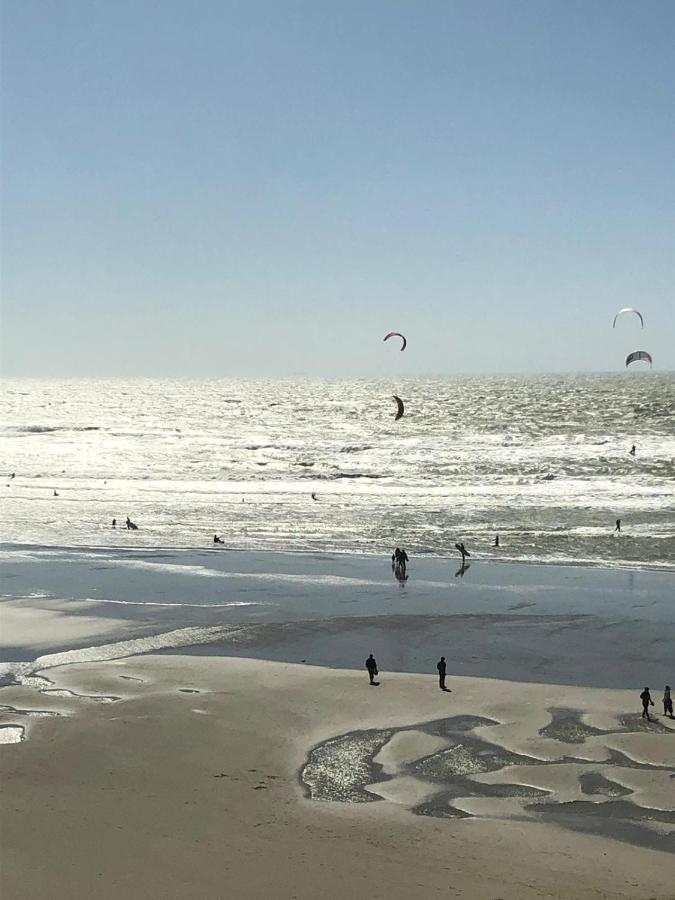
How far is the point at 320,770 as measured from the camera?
12359mm

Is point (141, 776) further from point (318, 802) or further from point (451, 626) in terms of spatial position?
point (451, 626)

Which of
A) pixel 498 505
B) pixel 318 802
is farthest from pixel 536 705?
pixel 498 505

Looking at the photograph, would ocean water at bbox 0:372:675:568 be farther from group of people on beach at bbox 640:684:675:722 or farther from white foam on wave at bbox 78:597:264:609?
group of people on beach at bbox 640:684:675:722

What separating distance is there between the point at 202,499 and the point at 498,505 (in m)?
14.2

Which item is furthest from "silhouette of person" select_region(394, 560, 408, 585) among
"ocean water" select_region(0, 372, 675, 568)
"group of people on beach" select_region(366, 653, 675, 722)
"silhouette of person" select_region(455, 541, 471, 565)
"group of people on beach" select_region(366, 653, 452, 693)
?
"group of people on beach" select_region(366, 653, 675, 722)

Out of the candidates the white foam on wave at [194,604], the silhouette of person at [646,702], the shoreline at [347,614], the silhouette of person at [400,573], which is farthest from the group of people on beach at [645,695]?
the silhouette of person at [400,573]

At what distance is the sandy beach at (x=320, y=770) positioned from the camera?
954cm

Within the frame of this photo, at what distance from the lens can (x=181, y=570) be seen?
27281mm

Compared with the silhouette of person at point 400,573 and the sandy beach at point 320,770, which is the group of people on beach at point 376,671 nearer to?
the sandy beach at point 320,770

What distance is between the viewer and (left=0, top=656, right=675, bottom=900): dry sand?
368 inches

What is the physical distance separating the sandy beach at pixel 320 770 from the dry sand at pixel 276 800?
0.10ft

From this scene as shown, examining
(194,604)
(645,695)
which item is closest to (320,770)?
(645,695)

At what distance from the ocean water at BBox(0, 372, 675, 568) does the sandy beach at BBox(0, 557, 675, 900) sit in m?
12.2

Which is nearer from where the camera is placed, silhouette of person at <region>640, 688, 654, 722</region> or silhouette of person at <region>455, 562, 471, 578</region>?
silhouette of person at <region>640, 688, 654, 722</region>
